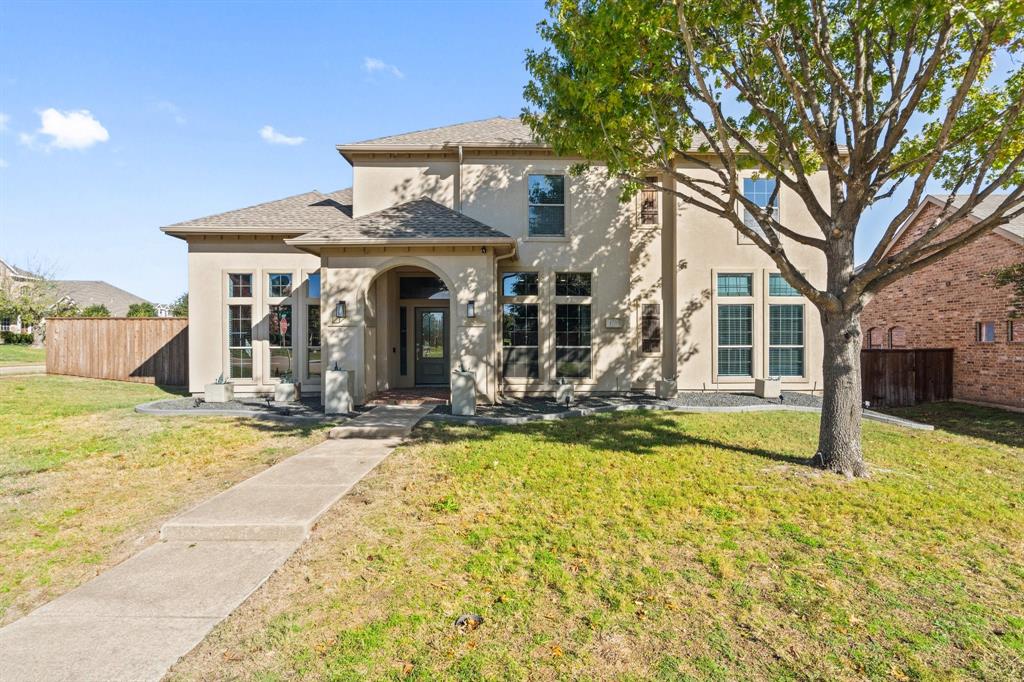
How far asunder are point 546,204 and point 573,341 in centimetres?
379

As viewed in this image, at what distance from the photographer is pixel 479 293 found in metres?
10.4

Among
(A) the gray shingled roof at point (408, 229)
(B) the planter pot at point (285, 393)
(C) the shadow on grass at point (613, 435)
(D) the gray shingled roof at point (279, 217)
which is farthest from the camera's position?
(D) the gray shingled roof at point (279, 217)

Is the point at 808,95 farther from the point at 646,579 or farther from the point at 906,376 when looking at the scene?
the point at 906,376

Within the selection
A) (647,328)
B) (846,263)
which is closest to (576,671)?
(846,263)

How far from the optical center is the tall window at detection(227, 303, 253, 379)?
41.0ft

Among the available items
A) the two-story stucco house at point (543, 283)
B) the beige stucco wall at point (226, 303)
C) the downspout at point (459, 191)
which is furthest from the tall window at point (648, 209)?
the beige stucco wall at point (226, 303)

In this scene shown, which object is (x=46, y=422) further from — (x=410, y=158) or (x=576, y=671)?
(x=576, y=671)

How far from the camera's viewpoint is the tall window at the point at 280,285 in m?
12.5

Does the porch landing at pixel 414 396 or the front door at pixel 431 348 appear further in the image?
the front door at pixel 431 348

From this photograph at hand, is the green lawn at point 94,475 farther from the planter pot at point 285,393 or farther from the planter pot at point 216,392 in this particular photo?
the planter pot at point 285,393

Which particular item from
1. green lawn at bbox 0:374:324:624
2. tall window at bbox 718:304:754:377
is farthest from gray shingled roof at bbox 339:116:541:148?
green lawn at bbox 0:374:324:624

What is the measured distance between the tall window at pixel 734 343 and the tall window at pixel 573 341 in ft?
12.2

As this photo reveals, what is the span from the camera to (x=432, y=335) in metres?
13.2

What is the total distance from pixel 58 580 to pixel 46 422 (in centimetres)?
767
